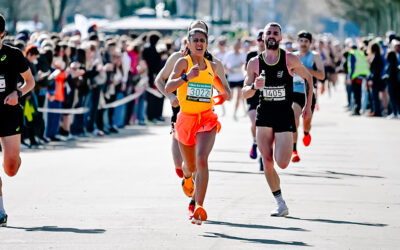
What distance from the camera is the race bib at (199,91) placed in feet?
32.9

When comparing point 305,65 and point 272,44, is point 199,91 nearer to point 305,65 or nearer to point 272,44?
point 272,44

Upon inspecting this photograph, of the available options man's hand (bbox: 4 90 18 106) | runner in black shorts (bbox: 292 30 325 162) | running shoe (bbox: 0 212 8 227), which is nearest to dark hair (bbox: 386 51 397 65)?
runner in black shorts (bbox: 292 30 325 162)

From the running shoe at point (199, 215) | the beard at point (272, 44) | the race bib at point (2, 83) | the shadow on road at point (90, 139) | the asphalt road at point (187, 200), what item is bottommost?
the shadow on road at point (90, 139)

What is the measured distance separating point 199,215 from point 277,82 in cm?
178

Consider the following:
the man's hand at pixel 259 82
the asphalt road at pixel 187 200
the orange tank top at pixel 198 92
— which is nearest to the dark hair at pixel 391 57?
the asphalt road at pixel 187 200

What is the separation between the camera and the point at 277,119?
10.8 metres

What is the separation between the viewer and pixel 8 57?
32.8ft

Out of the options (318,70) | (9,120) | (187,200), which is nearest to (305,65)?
(318,70)

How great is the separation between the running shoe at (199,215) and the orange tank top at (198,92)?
96cm

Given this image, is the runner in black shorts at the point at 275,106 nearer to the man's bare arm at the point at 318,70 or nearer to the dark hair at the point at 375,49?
the man's bare arm at the point at 318,70

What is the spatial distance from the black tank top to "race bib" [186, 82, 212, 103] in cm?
86

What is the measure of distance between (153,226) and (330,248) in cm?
177

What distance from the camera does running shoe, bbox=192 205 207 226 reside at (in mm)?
9609

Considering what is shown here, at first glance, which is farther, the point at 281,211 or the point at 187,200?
the point at 187,200
